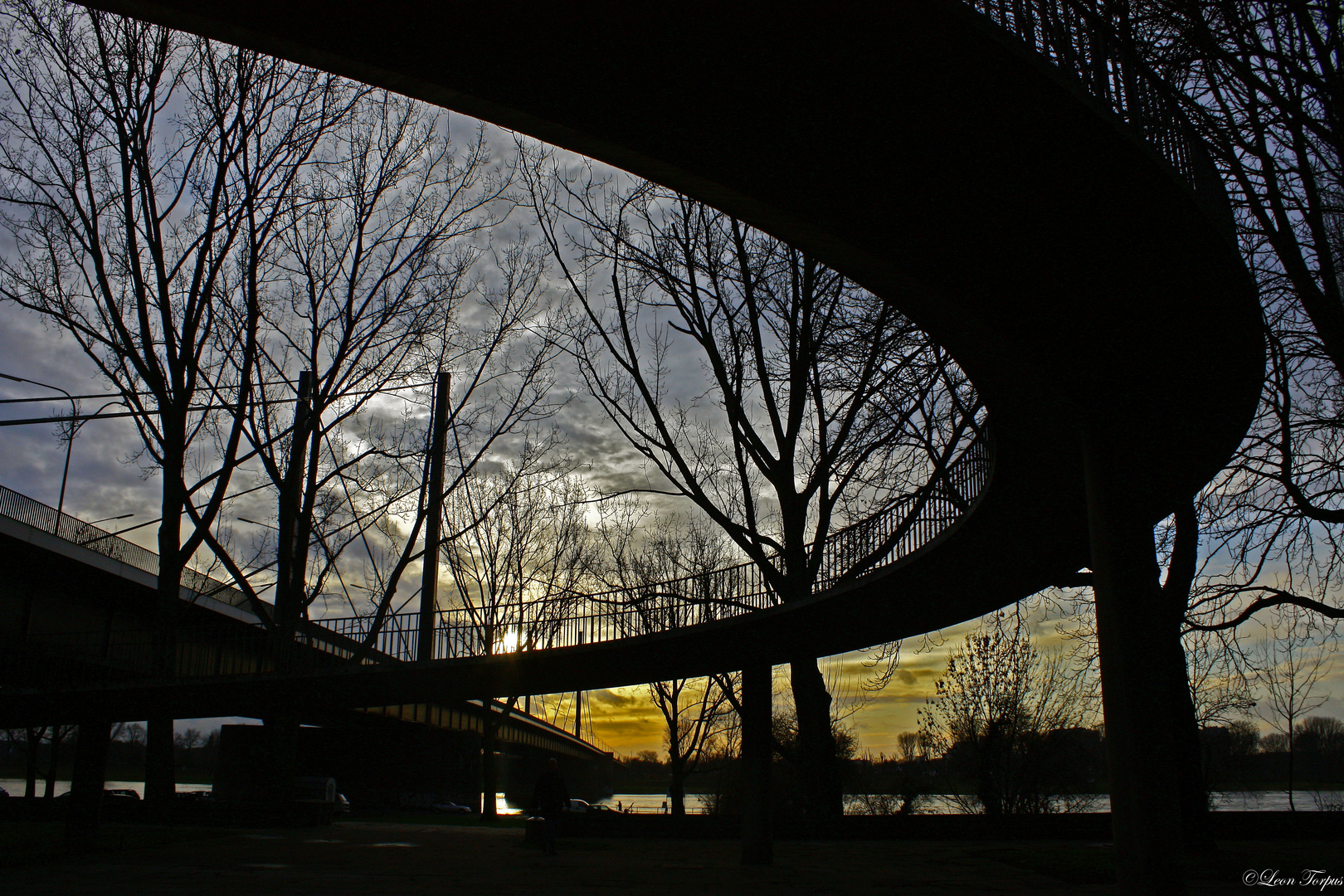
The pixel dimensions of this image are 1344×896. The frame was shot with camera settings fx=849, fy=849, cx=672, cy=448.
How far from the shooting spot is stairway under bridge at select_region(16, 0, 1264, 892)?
4.72 metres

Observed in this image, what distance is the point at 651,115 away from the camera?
511cm

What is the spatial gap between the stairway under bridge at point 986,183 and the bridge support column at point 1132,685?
0.02 m

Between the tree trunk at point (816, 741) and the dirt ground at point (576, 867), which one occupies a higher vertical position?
the tree trunk at point (816, 741)

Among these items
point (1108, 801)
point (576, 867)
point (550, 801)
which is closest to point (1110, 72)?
point (576, 867)

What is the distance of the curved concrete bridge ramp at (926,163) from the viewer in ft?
15.4

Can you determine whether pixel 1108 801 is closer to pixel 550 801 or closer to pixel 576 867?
pixel 550 801

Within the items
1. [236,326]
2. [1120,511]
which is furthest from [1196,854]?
[236,326]

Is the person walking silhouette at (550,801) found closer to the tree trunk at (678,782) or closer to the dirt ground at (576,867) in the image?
the dirt ground at (576,867)

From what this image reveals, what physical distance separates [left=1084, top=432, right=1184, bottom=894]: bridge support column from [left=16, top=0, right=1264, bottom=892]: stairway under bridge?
2 cm

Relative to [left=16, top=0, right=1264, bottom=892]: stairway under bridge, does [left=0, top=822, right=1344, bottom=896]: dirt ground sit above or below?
below

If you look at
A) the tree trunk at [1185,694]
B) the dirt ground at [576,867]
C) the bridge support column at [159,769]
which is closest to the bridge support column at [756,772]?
the dirt ground at [576,867]

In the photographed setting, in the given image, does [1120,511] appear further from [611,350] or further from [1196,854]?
[611,350]

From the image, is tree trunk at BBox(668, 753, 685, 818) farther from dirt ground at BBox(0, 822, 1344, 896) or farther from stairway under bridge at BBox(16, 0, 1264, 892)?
stairway under bridge at BBox(16, 0, 1264, 892)

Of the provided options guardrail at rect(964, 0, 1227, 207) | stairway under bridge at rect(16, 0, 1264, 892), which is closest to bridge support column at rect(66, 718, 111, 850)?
stairway under bridge at rect(16, 0, 1264, 892)
